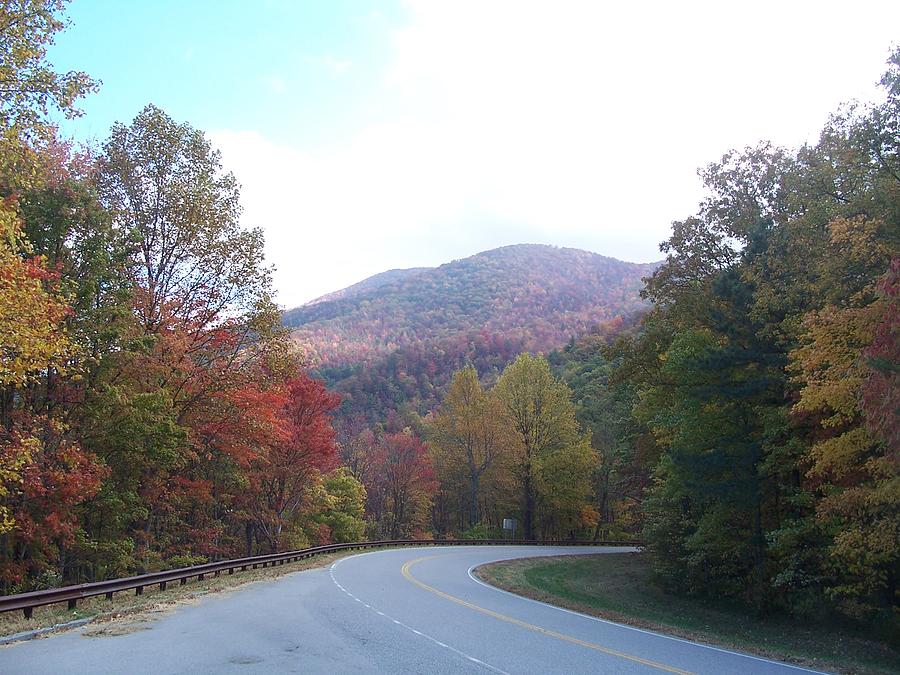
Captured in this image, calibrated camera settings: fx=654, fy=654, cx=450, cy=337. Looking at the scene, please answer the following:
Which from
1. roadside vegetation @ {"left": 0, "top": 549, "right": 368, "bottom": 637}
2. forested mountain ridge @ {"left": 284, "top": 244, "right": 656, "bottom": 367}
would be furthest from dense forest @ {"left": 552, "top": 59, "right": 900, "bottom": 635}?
forested mountain ridge @ {"left": 284, "top": 244, "right": 656, "bottom": 367}

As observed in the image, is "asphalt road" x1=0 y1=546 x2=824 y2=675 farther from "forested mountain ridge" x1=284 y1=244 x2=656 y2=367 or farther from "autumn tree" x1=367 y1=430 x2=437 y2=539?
"forested mountain ridge" x1=284 y1=244 x2=656 y2=367

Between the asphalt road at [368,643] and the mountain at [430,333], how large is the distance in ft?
220

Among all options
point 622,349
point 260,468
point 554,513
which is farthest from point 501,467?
point 622,349

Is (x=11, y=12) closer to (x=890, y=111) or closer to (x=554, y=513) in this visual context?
(x=890, y=111)

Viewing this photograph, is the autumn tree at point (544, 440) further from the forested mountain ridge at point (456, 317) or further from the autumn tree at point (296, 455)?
the forested mountain ridge at point (456, 317)

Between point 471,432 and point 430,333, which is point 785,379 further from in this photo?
point 430,333

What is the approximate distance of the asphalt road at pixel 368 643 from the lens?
8695mm

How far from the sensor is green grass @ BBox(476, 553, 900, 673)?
504 inches

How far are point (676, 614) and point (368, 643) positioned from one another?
13.8m

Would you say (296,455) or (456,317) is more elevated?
(456,317)

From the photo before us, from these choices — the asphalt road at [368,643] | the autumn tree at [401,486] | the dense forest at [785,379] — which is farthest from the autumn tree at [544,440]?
the asphalt road at [368,643]

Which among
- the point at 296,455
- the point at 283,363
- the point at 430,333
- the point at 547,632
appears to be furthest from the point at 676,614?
the point at 430,333

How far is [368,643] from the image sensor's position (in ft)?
33.8

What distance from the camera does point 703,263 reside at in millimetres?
24500
